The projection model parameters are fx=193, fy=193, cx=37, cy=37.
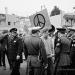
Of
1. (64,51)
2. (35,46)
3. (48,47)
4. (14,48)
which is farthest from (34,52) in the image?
(14,48)

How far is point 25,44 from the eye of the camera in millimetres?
4973

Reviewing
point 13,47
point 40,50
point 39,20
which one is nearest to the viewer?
point 40,50

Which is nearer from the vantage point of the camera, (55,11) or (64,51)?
(64,51)

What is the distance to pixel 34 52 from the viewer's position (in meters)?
4.82

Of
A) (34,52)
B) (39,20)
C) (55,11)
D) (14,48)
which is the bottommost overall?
(14,48)

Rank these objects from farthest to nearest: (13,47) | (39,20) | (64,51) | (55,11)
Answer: (55,11)
(13,47)
(39,20)
(64,51)

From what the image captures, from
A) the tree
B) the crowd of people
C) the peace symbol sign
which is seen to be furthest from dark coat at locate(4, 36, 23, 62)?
the tree

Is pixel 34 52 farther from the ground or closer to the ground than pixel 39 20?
closer to the ground

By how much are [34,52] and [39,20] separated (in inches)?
78.9

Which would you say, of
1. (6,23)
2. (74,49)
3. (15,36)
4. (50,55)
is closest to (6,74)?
(15,36)

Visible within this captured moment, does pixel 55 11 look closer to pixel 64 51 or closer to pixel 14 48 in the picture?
pixel 14 48

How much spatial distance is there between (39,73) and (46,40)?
1.62 meters

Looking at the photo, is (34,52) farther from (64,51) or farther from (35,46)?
(64,51)

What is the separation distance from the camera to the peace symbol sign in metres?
6.48
